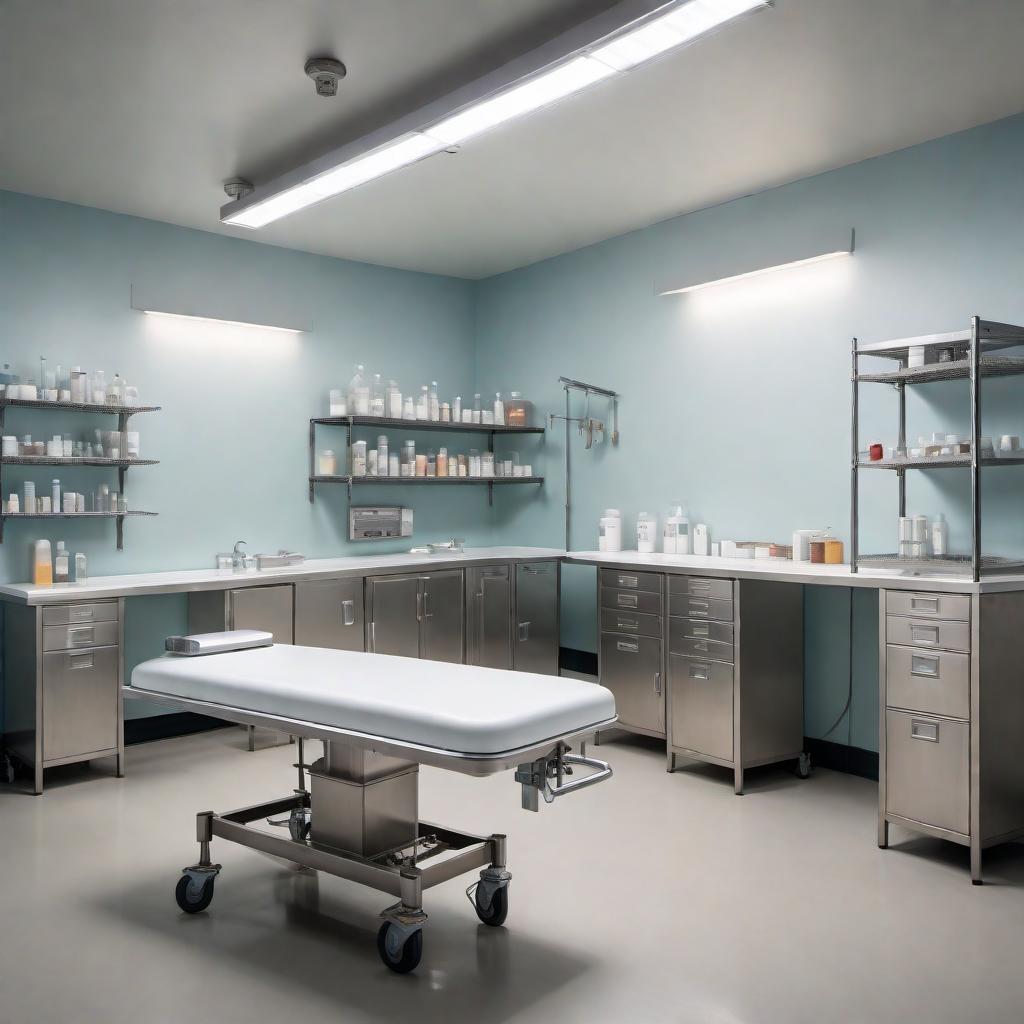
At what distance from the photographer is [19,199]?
17.3 ft

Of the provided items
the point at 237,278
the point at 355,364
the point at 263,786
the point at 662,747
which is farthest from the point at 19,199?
the point at 662,747

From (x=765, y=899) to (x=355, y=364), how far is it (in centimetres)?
473

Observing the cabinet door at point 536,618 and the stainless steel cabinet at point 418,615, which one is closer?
the stainless steel cabinet at point 418,615

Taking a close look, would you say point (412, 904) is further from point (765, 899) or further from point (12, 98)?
point (12, 98)

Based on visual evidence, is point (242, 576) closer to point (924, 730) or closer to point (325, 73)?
point (325, 73)

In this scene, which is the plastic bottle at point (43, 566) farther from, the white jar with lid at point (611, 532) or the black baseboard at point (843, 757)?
the black baseboard at point (843, 757)

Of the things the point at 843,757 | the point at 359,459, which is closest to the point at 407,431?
the point at 359,459

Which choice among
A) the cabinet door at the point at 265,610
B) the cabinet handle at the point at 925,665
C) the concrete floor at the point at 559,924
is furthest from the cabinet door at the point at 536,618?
the cabinet handle at the point at 925,665

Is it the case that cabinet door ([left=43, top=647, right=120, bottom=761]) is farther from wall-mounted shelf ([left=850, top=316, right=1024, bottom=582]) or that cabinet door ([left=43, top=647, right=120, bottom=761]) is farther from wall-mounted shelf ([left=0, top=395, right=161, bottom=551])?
wall-mounted shelf ([left=850, top=316, right=1024, bottom=582])

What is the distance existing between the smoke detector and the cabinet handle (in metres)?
3.38

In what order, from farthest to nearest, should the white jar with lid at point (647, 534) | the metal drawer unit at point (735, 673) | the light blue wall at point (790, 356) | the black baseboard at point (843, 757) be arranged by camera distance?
the white jar with lid at point (647, 534)
the black baseboard at point (843, 757)
the metal drawer unit at point (735, 673)
the light blue wall at point (790, 356)

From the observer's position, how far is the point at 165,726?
19.0 ft

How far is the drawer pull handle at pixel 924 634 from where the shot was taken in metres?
3.76

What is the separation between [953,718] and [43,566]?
4576 millimetres
